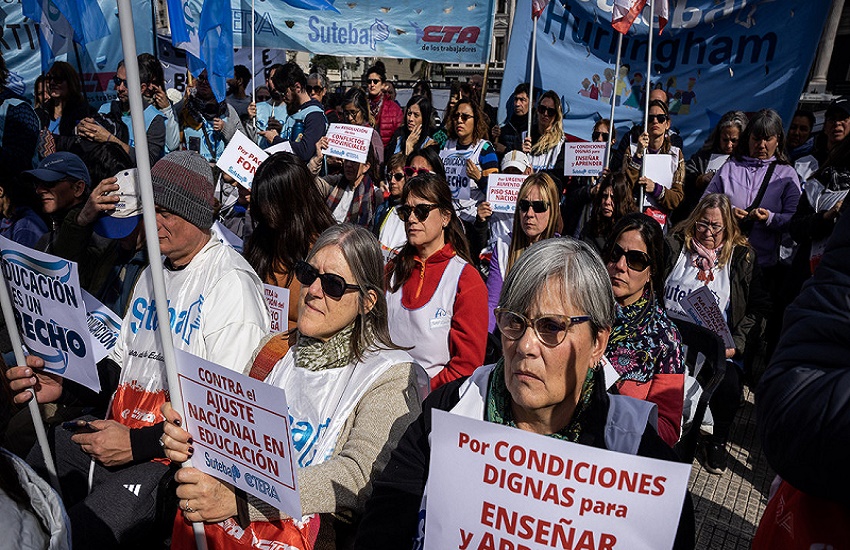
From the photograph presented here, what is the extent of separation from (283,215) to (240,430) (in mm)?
1843

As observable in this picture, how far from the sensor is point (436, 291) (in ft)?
10.9

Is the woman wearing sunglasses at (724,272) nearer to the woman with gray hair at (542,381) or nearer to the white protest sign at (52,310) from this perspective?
the woman with gray hair at (542,381)

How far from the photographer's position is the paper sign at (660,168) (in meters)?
5.59

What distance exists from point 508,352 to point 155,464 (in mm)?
1397

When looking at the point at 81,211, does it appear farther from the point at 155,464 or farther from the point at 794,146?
the point at 794,146

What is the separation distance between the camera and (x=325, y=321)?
7.41ft

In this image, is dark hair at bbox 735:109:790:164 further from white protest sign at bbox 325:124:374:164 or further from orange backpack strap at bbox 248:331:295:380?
orange backpack strap at bbox 248:331:295:380

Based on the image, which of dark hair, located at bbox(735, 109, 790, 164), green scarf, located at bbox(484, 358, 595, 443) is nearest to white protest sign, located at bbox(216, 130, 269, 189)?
green scarf, located at bbox(484, 358, 595, 443)

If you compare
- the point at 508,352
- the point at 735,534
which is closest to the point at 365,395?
the point at 508,352

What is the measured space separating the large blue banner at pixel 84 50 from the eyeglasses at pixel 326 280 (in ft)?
17.3

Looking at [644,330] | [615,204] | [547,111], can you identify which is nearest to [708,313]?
[644,330]

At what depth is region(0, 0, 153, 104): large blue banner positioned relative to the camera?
22.3ft

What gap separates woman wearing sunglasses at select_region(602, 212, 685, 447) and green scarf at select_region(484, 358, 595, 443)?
72cm

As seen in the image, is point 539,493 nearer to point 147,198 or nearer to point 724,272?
point 147,198
